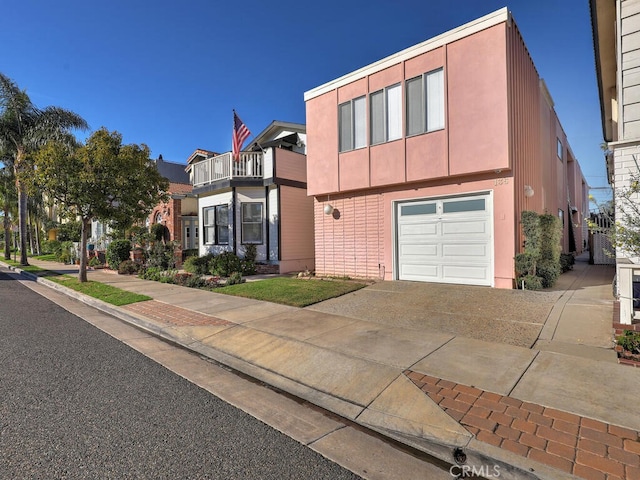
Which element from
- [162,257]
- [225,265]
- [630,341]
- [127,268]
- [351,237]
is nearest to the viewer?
[630,341]

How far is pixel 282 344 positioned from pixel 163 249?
12514mm

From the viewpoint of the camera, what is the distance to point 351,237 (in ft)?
39.2

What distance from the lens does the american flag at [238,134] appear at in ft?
49.3

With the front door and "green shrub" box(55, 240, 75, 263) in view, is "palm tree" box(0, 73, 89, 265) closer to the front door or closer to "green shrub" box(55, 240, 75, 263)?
"green shrub" box(55, 240, 75, 263)

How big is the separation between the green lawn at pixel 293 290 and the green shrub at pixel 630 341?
5.45 metres

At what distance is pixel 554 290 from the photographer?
8.62 meters

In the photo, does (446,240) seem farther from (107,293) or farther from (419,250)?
(107,293)

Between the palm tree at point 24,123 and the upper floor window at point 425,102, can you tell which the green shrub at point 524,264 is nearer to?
the upper floor window at point 425,102

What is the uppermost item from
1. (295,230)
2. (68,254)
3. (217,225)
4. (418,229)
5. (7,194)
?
(7,194)

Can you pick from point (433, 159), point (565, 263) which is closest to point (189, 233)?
point (433, 159)

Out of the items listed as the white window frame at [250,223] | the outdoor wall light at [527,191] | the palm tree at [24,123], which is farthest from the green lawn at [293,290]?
the palm tree at [24,123]

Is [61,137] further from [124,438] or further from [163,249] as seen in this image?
[124,438]

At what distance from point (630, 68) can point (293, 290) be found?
8148mm

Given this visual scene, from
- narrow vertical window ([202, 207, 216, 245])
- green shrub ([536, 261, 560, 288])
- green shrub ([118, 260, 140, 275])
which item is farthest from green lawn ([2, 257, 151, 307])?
green shrub ([536, 261, 560, 288])
